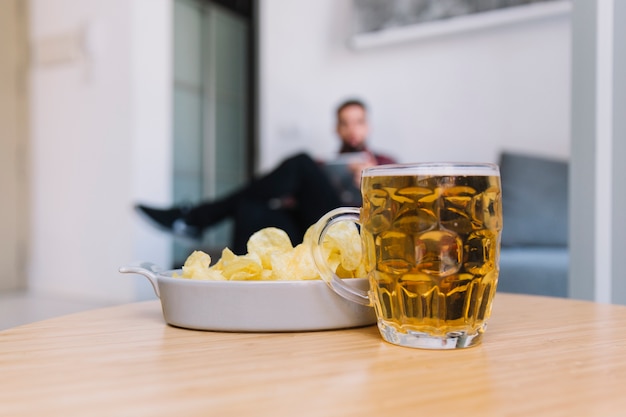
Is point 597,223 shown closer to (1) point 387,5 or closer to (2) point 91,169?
(1) point 387,5

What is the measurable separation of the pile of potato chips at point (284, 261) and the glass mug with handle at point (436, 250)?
8cm

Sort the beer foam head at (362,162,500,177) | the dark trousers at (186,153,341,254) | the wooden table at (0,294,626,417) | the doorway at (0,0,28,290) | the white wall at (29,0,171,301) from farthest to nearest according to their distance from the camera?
1. the doorway at (0,0,28,290)
2. the white wall at (29,0,171,301)
3. the dark trousers at (186,153,341,254)
4. the beer foam head at (362,162,500,177)
5. the wooden table at (0,294,626,417)

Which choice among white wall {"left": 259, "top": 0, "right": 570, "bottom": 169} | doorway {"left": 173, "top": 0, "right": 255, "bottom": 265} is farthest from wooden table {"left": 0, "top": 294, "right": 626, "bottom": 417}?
doorway {"left": 173, "top": 0, "right": 255, "bottom": 265}

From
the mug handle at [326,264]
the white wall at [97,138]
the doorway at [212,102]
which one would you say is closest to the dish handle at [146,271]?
the mug handle at [326,264]

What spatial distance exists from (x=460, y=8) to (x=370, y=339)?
318 cm

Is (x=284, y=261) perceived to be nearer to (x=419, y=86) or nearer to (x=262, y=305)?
(x=262, y=305)

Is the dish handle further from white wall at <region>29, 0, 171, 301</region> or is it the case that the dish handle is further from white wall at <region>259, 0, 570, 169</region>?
white wall at <region>259, 0, 570, 169</region>

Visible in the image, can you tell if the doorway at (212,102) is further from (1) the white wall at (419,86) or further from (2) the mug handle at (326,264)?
(2) the mug handle at (326,264)

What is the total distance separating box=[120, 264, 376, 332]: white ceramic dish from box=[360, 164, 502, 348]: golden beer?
0.06 m

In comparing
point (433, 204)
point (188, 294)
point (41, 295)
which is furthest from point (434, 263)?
point (41, 295)

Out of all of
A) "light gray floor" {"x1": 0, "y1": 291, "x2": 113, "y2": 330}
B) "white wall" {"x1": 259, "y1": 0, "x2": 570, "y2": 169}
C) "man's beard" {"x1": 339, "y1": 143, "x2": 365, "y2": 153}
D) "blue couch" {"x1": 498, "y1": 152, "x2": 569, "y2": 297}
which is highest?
"white wall" {"x1": 259, "y1": 0, "x2": 570, "y2": 169}

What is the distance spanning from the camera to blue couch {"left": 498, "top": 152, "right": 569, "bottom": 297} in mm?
2115

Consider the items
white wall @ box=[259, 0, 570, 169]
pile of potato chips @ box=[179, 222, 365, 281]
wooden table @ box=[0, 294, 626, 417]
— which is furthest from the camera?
white wall @ box=[259, 0, 570, 169]

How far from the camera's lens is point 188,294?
58cm
